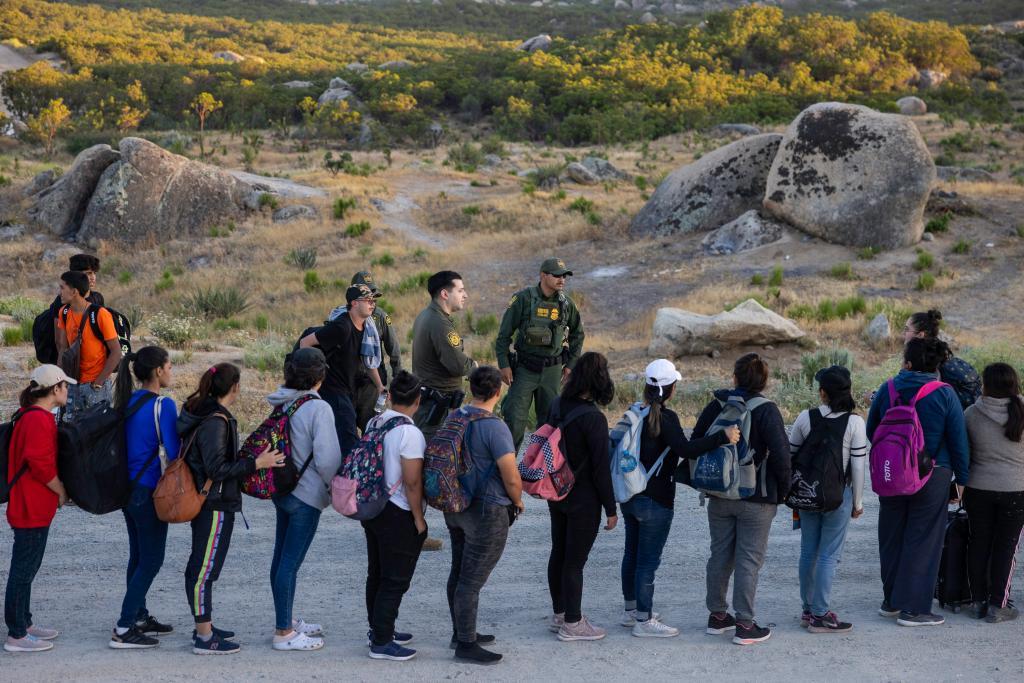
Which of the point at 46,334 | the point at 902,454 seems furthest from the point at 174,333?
the point at 902,454

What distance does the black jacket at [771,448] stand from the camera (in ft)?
16.3

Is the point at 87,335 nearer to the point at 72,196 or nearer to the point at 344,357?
the point at 344,357

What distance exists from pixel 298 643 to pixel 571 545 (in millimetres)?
1404

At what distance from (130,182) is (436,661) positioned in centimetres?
2168

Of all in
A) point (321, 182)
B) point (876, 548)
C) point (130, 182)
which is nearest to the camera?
point (876, 548)

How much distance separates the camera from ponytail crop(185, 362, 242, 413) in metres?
4.79

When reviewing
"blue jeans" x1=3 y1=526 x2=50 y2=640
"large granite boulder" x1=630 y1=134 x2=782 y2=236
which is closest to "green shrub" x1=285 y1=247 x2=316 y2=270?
"large granite boulder" x1=630 y1=134 x2=782 y2=236

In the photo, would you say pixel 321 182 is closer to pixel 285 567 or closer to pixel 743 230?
pixel 743 230

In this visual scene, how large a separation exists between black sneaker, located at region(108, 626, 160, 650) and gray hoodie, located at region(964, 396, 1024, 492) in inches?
169

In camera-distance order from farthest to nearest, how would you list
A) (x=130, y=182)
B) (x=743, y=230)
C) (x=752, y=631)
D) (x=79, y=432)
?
1. (x=130, y=182)
2. (x=743, y=230)
3. (x=752, y=631)
4. (x=79, y=432)

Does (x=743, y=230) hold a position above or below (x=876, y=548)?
above

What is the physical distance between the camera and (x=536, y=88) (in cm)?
4709

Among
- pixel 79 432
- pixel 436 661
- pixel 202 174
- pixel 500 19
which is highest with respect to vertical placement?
pixel 500 19

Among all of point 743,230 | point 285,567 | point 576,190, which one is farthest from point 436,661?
point 576,190
